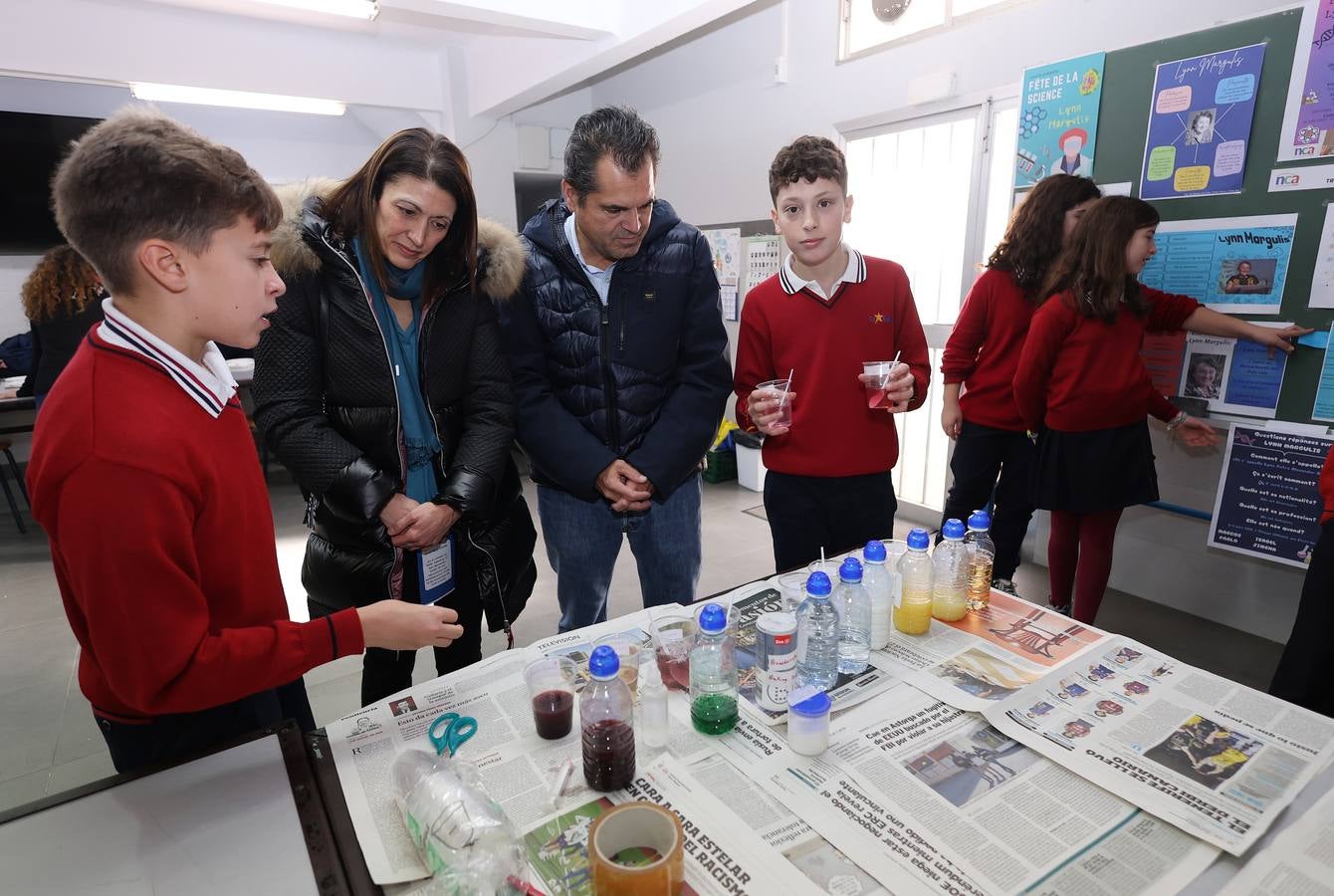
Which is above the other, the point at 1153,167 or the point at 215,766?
the point at 1153,167

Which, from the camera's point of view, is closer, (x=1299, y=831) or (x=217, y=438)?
(x=1299, y=831)

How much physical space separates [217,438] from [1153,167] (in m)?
3.16

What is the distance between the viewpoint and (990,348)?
2.66 meters

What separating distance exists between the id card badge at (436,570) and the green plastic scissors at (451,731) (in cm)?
54

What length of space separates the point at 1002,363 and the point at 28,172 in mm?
6596

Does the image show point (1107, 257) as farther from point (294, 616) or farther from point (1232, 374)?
point (294, 616)

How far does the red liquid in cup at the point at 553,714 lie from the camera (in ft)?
3.41

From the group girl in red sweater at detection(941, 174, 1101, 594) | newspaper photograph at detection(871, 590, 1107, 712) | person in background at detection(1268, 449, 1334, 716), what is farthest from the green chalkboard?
newspaper photograph at detection(871, 590, 1107, 712)

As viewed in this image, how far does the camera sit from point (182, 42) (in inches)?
164

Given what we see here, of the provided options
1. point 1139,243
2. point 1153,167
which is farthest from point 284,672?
point 1153,167

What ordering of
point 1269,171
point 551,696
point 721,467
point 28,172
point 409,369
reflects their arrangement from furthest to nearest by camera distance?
point 28,172, point 721,467, point 1269,171, point 409,369, point 551,696

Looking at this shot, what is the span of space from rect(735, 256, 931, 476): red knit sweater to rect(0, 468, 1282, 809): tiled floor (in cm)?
151

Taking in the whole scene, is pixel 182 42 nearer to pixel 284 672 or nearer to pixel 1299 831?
pixel 284 672

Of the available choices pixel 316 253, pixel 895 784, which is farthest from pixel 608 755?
pixel 316 253
